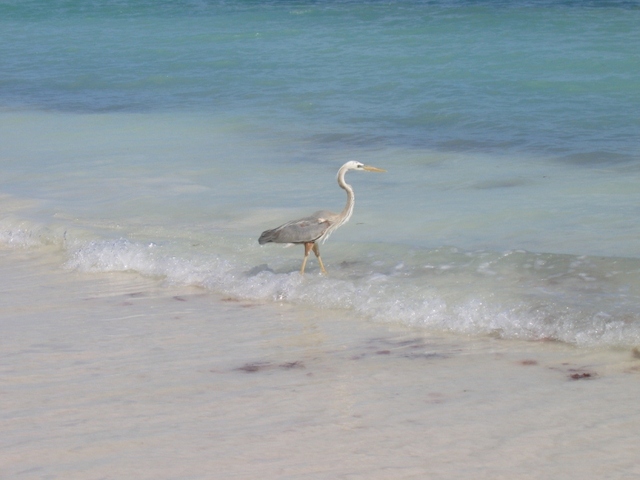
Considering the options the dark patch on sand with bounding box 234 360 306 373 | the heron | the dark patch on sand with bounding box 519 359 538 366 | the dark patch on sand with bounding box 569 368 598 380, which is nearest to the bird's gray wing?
the heron

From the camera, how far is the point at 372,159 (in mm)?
12570

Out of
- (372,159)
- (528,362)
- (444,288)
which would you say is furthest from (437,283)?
(372,159)

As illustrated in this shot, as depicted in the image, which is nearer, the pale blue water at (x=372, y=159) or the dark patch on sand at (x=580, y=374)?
the dark patch on sand at (x=580, y=374)

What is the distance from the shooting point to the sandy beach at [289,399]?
457 centimetres

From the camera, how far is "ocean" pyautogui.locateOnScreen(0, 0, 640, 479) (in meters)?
6.91

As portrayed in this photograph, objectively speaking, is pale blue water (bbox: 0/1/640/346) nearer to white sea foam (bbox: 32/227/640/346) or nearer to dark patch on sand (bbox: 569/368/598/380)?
white sea foam (bbox: 32/227/640/346)

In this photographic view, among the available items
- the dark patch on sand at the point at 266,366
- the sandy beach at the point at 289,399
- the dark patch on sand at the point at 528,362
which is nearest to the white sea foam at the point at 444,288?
the sandy beach at the point at 289,399

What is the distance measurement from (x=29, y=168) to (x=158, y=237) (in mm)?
3981

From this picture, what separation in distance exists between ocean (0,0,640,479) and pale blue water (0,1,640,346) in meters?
0.04

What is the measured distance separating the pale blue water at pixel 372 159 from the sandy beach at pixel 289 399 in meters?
0.58

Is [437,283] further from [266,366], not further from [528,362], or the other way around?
[266,366]

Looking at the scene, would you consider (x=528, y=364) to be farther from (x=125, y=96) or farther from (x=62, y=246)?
(x=125, y=96)

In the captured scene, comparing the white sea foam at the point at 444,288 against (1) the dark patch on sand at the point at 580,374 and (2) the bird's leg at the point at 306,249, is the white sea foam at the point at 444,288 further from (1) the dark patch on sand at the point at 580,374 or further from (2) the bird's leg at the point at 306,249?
(1) the dark patch on sand at the point at 580,374

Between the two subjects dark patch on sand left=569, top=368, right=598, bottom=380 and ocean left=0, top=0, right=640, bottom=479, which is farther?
ocean left=0, top=0, right=640, bottom=479
